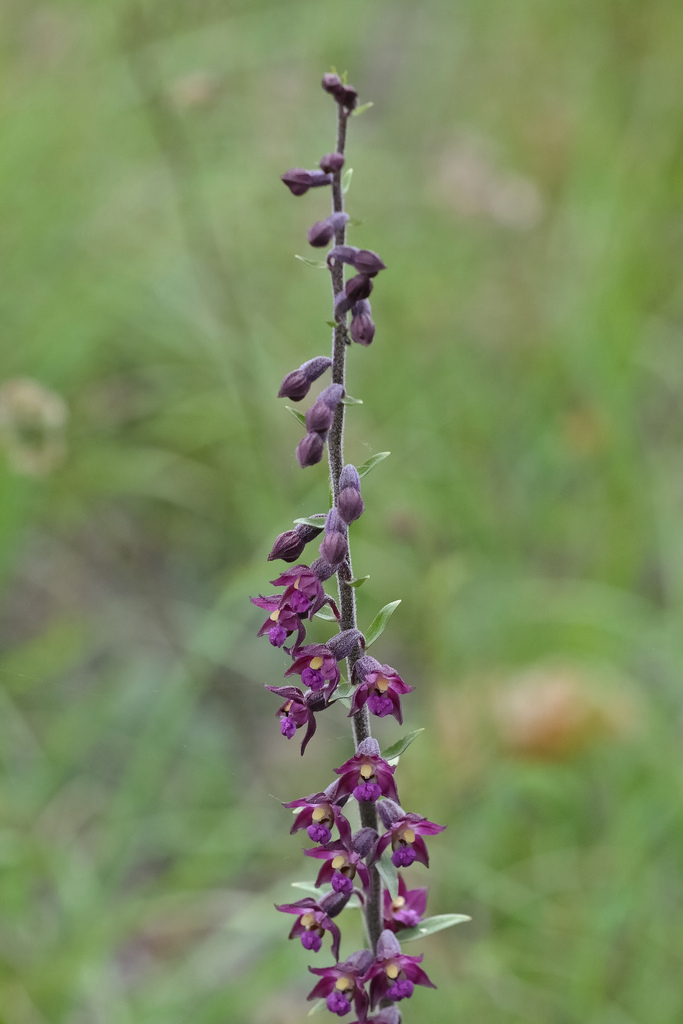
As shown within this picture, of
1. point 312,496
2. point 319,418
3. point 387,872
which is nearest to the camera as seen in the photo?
point 319,418

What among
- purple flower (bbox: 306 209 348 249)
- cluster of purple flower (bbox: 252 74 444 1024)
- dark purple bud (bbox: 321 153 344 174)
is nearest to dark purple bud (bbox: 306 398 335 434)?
cluster of purple flower (bbox: 252 74 444 1024)

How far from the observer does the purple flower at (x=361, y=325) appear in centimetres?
204

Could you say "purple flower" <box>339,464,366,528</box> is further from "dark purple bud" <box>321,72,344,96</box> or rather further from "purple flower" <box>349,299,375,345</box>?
"dark purple bud" <box>321,72,344,96</box>

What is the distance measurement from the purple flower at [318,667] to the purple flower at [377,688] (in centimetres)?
6

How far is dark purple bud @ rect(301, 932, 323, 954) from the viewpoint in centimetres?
222

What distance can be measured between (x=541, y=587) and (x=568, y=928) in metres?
1.95

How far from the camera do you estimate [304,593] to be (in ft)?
6.98

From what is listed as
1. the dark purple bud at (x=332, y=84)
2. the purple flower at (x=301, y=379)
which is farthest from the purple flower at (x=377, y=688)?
the dark purple bud at (x=332, y=84)

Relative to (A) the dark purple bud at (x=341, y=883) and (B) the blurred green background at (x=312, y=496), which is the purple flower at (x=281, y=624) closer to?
(A) the dark purple bud at (x=341, y=883)

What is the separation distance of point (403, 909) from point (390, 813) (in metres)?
0.40

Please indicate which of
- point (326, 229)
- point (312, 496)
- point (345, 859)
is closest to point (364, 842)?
point (345, 859)

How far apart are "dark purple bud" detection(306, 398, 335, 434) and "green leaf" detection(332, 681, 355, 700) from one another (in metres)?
0.63

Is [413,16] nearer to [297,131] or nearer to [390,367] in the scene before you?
[297,131]

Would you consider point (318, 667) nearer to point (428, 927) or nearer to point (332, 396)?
point (332, 396)
